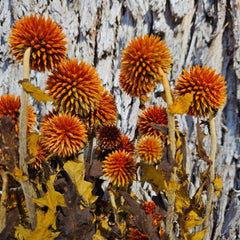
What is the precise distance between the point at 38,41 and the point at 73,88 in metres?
0.18

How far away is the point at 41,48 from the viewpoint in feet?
2.54

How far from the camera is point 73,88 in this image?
856mm

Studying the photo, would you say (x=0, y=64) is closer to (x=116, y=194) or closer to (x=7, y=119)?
(x=7, y=119)

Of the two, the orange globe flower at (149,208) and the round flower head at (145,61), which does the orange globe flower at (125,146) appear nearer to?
the orange globe flower at (149,208)

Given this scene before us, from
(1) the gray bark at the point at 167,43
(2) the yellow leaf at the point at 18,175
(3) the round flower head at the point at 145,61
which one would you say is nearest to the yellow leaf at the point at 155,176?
(3) the round flower head at the point at 145,61

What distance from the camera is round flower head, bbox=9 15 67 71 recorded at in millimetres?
769

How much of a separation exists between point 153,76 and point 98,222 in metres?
0.56

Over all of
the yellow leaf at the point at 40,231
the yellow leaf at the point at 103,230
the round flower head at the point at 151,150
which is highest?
the round flower head at the point at 151,150

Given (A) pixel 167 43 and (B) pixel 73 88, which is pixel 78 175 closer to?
(B) pixel 73 88

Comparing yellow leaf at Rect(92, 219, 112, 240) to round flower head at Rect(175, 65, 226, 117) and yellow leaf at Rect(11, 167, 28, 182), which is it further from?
round flower head at Rect(175, 65, 226, 117)

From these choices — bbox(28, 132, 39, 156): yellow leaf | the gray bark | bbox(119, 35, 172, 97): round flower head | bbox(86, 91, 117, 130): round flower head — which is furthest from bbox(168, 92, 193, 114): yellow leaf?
the gray bark

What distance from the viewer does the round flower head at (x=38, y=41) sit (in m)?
0.77

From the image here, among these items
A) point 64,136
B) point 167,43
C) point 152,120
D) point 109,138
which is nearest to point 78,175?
point 64,136

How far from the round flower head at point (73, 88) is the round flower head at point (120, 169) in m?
0.20
